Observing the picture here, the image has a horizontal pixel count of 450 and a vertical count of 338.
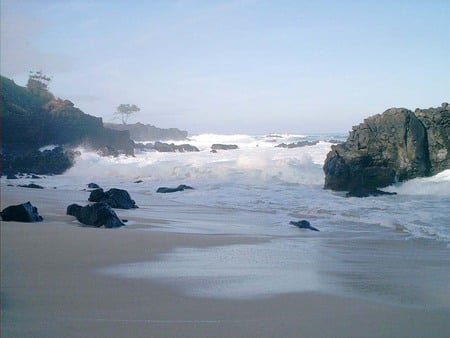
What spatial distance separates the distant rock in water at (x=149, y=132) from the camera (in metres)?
60.8

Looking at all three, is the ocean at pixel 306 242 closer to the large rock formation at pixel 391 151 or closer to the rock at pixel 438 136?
the large rock formation at pixel 391 151

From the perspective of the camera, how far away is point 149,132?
2494 inches

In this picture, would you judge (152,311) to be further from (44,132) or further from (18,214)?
(44,132)

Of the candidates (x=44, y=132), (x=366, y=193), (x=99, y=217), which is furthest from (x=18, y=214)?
(x=44, y=132)

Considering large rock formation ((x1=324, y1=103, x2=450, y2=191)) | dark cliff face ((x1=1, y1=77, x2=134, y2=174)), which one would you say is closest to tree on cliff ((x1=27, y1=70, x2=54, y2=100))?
dark cliff face ((x1=1, y1=77, x2=134, y2=174))

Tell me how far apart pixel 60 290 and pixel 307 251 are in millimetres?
3507

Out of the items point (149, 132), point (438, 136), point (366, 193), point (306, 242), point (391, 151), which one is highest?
point (149, 132)

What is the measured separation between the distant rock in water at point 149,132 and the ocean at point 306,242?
142ft

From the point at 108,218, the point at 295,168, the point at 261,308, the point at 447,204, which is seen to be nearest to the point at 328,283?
the point at 261,308

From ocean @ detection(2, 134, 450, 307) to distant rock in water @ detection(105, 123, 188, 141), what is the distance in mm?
43317

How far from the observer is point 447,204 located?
41.1ft

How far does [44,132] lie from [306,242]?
26.8 m

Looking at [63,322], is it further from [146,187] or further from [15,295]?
[146,187]

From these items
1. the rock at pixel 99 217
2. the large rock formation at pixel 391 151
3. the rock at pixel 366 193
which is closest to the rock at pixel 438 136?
the large rock formation at pixel 391 151
